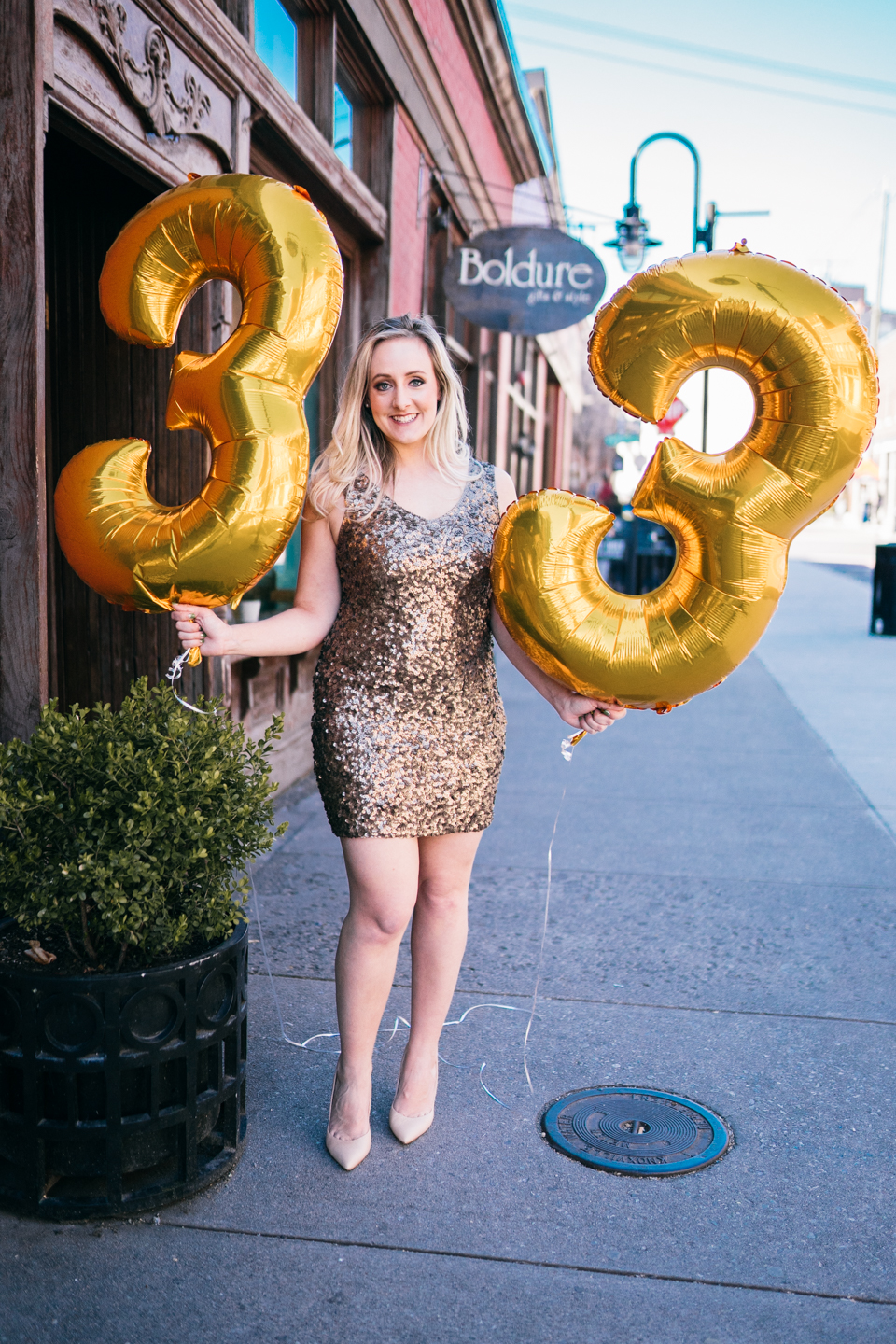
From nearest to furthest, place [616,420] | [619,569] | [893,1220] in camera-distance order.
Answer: [893,1220], [619,569], [616,420]

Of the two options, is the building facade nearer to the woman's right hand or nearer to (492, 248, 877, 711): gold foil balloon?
the woman's right hand

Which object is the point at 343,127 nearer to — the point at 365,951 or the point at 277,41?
the point at 277,41

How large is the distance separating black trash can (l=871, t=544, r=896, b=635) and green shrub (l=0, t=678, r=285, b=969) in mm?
11399

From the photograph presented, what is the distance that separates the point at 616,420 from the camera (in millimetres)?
46969

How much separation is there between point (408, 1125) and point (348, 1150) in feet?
0.61

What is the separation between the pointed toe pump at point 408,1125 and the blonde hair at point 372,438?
58.5 inches

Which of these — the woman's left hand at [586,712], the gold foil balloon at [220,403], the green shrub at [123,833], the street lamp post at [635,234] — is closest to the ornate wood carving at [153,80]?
the gold foil balloon at [220,403]

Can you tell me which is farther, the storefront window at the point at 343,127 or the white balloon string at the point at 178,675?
the storefront window at the point at 343,127

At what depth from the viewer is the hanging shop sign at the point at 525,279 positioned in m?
7.98

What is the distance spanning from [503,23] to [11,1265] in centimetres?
988

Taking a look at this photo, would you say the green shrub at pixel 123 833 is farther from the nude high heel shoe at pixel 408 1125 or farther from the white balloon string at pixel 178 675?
the nude high heel shoe at pixel 408 1125

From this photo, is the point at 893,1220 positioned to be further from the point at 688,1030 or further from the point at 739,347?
the point at 739,347

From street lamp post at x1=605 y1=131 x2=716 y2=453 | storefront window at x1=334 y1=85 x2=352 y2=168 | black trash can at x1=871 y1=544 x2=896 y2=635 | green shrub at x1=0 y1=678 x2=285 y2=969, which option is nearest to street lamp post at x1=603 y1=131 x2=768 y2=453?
street lamp post at x1=605 y1=131 x2=716 y2=453

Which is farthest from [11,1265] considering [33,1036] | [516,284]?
[516,284]
